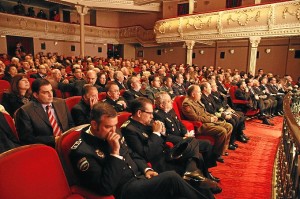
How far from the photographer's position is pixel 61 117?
241 cm

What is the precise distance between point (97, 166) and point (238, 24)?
921 centimetres

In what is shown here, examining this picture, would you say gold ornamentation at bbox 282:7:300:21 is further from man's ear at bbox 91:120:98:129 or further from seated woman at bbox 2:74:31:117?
man's ear at bbox 91:120:98:129

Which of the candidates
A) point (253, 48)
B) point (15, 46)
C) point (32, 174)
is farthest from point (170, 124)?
point (15, 46)

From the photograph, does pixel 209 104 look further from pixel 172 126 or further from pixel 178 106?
pixel 172 126

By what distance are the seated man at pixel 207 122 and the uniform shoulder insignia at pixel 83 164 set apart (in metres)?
2.02

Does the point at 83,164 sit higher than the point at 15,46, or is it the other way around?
the point at 15,46

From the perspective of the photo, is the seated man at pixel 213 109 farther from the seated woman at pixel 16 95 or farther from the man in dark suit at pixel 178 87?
the seated woman at pixel 16 95

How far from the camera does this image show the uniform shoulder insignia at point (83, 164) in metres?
1.46

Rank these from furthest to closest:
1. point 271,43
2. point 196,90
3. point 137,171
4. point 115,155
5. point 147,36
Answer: point 147,36 < point 271,43 < point 196,90 < point 137,171 < point 115,155

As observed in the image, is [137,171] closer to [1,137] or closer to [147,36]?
[1,137]

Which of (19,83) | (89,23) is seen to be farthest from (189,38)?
(19,83)

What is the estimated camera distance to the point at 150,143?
207 centimetres

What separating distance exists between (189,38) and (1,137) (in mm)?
10259

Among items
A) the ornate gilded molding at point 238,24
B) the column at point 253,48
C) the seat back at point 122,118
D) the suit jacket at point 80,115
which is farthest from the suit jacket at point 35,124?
the column at point 253,48
